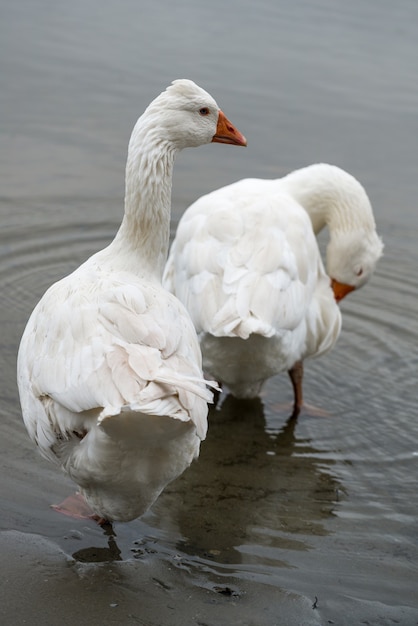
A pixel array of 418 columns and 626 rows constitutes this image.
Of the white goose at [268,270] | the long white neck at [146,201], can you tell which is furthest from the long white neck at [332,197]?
the long white neck at [146,201]

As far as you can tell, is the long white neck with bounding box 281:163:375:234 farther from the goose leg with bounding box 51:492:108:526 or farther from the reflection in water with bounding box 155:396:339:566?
the goose leg with bounding box 51:492:108:526

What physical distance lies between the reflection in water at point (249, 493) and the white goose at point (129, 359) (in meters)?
0.67

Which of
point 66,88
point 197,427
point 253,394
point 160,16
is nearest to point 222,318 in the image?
point 253,394

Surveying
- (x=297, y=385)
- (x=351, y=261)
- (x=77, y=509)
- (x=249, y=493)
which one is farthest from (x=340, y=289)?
(x=77, y=509)

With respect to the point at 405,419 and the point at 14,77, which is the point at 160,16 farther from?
the point at 405,419

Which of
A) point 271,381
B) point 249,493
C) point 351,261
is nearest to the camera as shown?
point 249,493

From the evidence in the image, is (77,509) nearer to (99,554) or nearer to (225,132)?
(99,554)

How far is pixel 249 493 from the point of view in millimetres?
6145

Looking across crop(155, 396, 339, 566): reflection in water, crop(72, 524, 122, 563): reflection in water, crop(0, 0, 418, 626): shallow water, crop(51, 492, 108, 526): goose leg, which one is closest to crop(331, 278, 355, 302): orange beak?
crop(0, 0, 418, 626): shallow water

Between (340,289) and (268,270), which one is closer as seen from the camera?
(268,270)

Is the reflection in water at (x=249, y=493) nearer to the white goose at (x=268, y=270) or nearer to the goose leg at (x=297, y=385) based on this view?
the goose leg at (x=297, y=385)

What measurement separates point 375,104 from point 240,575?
8.81 metres

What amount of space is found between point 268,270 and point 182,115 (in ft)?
5.18

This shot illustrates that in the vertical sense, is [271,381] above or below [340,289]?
below
